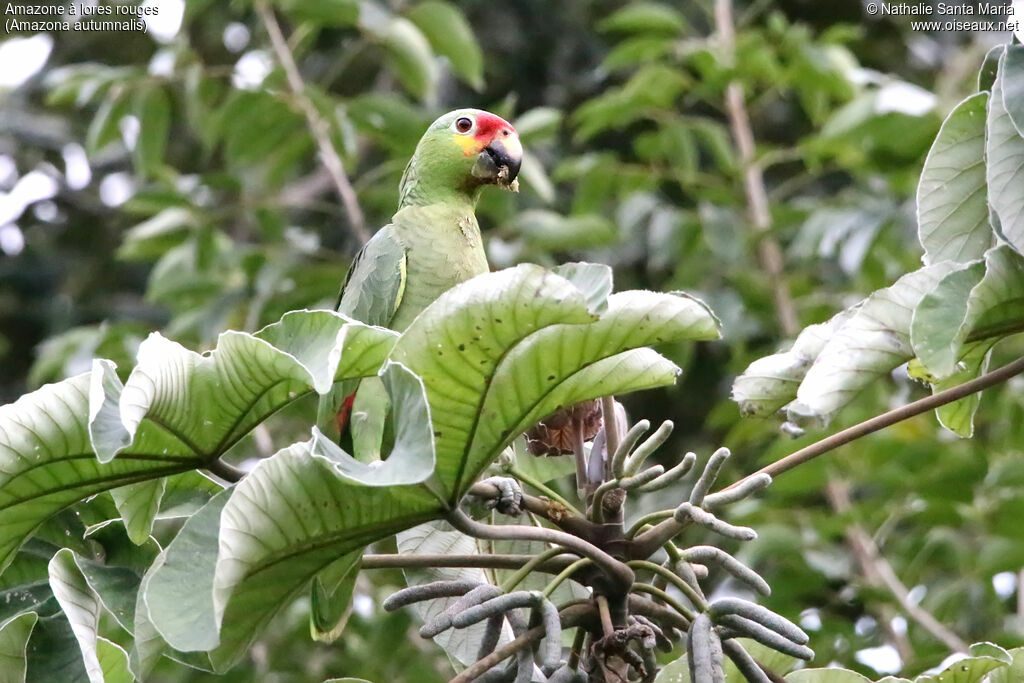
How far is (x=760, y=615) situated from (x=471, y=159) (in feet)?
4.05

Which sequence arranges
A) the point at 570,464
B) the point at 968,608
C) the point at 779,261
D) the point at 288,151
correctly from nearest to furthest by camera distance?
1. the point at 570,464
2. the point at 968,608
3. the point at 288,151
4. the point at 779,261

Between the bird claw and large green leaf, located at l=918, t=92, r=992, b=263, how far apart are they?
525mm

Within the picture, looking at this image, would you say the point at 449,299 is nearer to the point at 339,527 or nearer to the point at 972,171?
the point at 339,527

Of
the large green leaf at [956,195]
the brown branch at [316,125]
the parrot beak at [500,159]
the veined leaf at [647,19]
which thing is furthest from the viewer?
the veined leaf at [647,19]

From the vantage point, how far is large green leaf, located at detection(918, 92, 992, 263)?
1.25 metres

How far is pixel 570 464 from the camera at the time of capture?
145 cm

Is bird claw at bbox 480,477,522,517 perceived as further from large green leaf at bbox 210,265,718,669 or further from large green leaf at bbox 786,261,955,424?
large green leaf at bbox 786,261,955,424

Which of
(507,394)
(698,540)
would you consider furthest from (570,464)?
(698,540)

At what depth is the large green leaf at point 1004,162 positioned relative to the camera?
1.11m

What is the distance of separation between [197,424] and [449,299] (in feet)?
0.89

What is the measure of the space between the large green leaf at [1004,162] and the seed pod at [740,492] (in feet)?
1.11

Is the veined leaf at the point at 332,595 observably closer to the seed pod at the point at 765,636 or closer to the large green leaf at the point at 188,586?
the large green leaf at the point at 188,586

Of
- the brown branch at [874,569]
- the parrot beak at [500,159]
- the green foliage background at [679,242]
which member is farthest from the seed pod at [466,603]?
the brown branch at [874,569]

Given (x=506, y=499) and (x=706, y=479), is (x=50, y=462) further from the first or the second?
(x=706, y=479)
